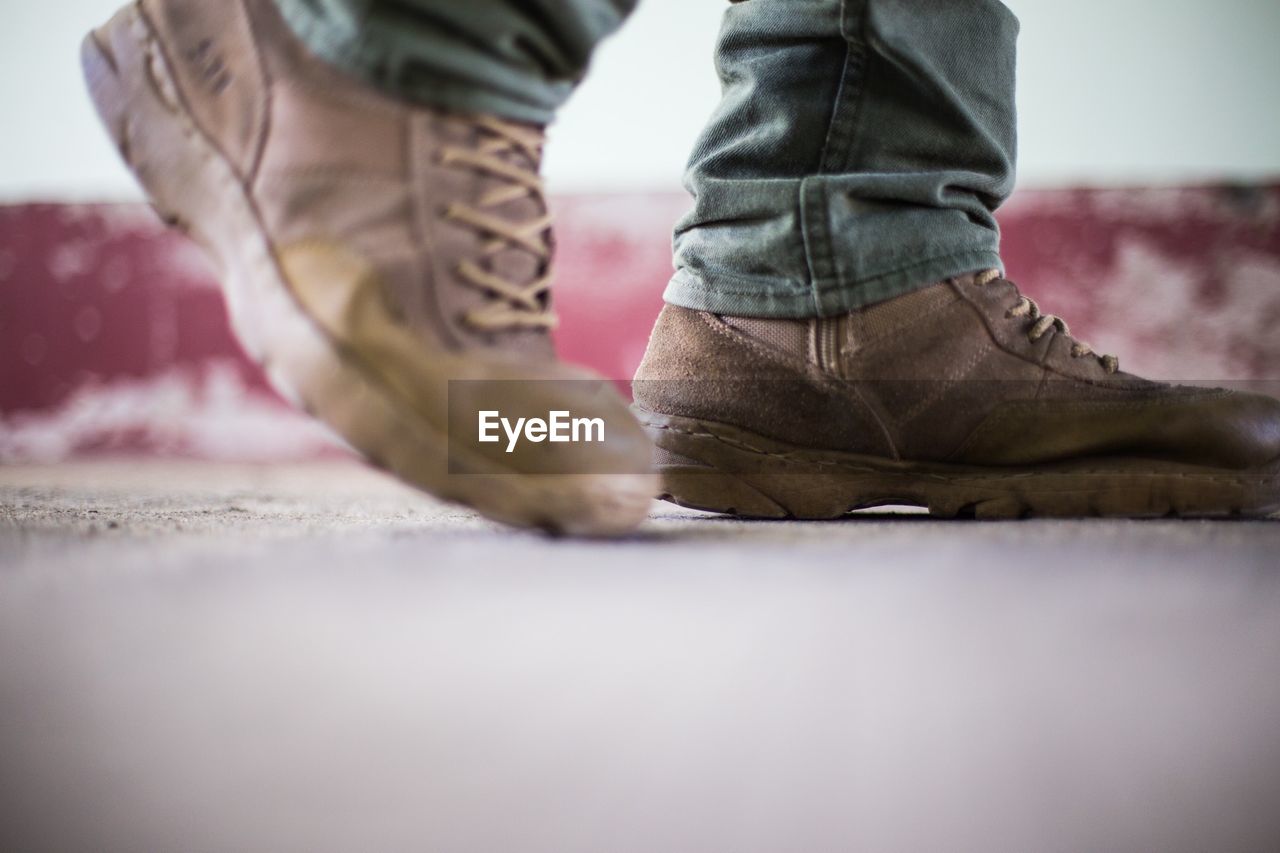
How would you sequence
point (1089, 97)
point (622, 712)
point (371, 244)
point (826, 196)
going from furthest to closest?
point (1089, 97) < point (826, 196) < point (371, 244) < point (622, 712)

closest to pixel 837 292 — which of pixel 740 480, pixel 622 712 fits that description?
pixel 740 480

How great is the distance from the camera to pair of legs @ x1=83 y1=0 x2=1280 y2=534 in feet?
1.37

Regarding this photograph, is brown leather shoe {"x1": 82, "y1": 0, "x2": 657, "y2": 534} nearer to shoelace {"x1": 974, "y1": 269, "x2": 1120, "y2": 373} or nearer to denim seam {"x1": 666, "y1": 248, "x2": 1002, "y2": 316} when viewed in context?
denim seam {"x1": 666, "y1": 248, "x2": 1002, "y2": 316}

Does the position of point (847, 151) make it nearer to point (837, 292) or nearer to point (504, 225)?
point (837, 292)

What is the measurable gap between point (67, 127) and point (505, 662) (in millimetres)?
2159

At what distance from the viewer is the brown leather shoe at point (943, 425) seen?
23.2 inches

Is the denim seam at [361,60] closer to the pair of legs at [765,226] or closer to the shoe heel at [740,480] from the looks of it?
the pair of legs at [765,226]

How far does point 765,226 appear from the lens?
60 centimetres

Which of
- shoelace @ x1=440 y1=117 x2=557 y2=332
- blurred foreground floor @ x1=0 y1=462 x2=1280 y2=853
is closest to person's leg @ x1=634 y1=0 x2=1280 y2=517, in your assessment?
shoelace @ x1=440 y1=117 x2=557 y2=332

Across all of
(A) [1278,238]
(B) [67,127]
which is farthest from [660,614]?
(B) [67,127]

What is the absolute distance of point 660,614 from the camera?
0.90ft

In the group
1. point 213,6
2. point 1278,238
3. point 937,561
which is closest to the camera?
point 937,561

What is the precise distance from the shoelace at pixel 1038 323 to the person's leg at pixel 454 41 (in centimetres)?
34

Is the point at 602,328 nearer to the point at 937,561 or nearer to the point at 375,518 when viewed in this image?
the point at 375,518
